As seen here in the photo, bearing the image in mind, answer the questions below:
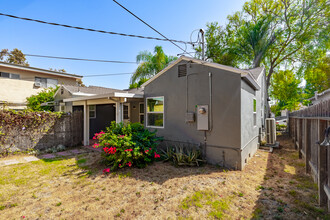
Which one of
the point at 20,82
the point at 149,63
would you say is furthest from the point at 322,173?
the point at 20,82

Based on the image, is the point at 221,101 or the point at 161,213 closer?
the point at 161,213

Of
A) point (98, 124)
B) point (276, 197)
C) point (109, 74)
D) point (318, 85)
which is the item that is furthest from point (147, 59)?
point (318, 85)

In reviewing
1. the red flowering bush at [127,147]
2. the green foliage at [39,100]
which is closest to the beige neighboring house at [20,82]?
the green foliage at [39,100]

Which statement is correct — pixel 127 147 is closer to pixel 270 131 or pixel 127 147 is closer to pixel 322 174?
pixel 322 174

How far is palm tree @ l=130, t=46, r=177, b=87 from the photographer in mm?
Answer: 16984

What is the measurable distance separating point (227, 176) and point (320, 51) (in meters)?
19.8

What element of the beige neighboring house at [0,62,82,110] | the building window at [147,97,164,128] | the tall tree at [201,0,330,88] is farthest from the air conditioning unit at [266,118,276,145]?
the beige neighboring house at [0,62,82,110]

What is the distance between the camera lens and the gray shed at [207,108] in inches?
202

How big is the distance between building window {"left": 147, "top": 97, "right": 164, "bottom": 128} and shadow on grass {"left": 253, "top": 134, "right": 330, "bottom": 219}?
3.98 metres

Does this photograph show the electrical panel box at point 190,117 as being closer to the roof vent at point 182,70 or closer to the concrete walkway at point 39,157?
the roof vent at point 182,70

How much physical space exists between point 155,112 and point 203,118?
86.1 inches

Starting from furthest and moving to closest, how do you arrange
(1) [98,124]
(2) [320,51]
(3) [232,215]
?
(2) [320,51], (1) [98,124], (3) [232,215]

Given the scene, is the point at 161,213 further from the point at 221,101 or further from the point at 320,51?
the point at 320,51

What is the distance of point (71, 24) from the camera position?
554 centimetres
